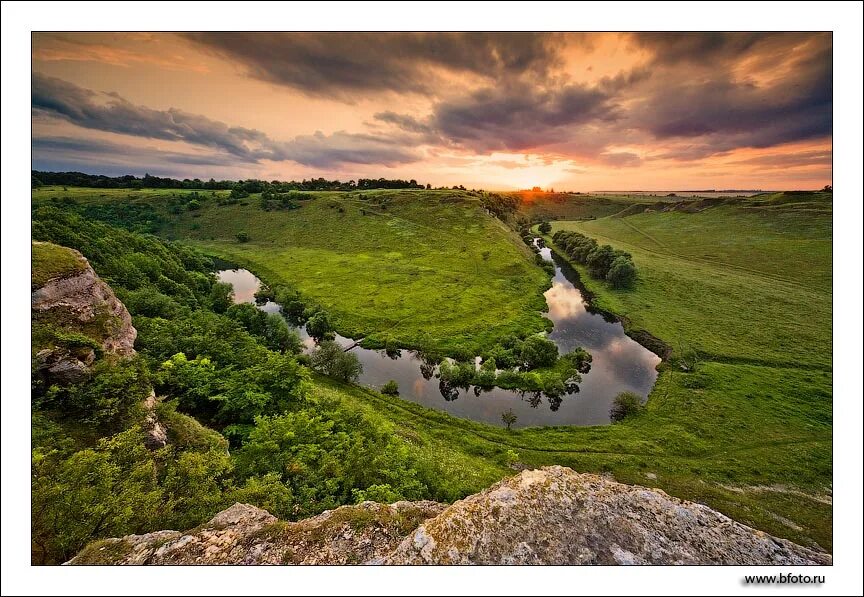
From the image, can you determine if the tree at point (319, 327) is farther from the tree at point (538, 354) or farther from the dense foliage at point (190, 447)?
the tree at point (538, 354)

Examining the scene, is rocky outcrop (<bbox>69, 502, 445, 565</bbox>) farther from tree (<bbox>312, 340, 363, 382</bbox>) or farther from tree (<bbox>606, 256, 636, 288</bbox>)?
tree (<bbox>606, 256, 636, 288</bbox>)

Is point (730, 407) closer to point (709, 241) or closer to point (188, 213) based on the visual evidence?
point (709, 241)

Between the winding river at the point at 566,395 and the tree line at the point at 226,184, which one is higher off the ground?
the tree line at the point at 226,184

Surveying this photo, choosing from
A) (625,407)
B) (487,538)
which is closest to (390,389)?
(625,407)

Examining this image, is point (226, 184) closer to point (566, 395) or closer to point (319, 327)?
point (319, 327)

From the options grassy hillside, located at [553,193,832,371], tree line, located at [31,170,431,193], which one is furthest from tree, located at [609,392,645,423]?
tree line, located at [31,170,431,193]

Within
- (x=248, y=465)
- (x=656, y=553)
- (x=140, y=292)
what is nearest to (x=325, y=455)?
(x=248, y=465)

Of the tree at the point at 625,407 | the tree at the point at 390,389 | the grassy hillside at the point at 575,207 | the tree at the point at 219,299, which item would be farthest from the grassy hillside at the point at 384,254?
the grassy hillside at the point at 575,207

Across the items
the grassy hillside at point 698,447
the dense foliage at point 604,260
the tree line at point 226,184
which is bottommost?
the grassy hillside at point 698,447
